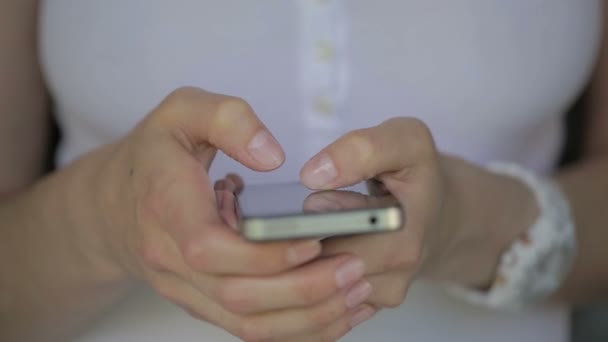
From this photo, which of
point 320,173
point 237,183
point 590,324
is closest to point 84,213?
point 237,183

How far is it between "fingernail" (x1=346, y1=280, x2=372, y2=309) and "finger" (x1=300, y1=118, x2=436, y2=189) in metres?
0.06

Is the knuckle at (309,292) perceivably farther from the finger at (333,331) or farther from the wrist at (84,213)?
the wrist at (84,213)

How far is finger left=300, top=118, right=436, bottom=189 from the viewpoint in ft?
1.60

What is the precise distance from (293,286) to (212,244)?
0.16 feet

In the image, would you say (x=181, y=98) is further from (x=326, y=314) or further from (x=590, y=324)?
(x=590, y=324)

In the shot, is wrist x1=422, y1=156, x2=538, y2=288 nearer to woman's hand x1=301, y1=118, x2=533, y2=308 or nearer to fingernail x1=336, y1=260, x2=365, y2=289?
woman's hand x1=301, y1=118, x2=533, y2=308

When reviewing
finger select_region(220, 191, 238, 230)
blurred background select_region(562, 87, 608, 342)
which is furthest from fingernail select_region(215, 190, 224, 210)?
blurred background select_region(562, 87, 608, 342)

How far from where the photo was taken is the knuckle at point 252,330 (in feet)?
1.57

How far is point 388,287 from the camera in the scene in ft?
1.74

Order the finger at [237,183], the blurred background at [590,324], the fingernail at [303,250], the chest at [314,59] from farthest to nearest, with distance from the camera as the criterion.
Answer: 1. the blurred background at [590,324]
2. the chest at [314,59]
3. the finger at [237,183]
4. the fingernail at [303,250]

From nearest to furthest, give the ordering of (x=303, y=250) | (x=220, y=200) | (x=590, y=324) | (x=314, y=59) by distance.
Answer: (x=303, y=250) < (x=220, y=200) < (x=314, y=59) < (x=590, y=324)

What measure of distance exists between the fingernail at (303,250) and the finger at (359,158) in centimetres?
6

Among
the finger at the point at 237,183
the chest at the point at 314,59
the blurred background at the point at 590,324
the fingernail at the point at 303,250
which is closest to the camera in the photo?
the fingernail at the point at 303,250

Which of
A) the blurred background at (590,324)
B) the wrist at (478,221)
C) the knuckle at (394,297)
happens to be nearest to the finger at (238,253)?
the knuckle at (394,297)
